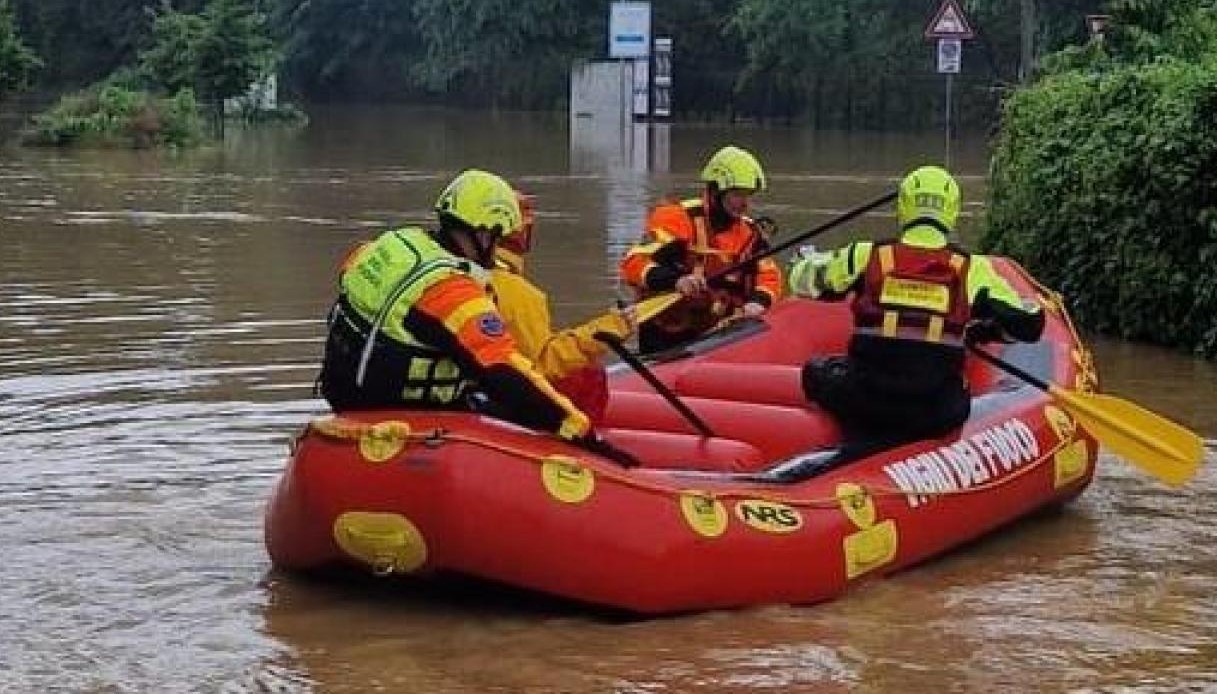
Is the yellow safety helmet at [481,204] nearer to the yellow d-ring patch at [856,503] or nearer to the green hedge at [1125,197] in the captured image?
the yellow d-ring patch at [856,503]

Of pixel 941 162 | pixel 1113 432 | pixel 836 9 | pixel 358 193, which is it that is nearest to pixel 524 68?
pixel 836 9

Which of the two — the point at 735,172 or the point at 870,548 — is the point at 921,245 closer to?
the point at 870,548

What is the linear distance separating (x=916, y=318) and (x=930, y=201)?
0.43 metres

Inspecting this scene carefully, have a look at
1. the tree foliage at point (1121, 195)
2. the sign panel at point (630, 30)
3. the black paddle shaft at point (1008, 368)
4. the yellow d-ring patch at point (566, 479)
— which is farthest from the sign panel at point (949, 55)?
the sign panel at point (630, 30)

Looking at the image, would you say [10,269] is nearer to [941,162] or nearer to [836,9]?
[941,162]

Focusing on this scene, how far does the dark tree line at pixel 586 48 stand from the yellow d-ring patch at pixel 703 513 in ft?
88.0

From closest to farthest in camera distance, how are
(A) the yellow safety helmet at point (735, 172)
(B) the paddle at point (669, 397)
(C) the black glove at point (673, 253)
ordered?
(B) the paddle at point (669, 397) < (A) the yellow safety helmet at point (735, 172) < (C) the black glove at point (673, 253)

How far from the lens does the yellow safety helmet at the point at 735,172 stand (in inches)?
360

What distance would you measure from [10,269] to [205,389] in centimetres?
604

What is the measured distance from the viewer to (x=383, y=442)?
246 inches

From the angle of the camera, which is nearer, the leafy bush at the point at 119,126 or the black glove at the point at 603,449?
the black glove at the point at 603,449

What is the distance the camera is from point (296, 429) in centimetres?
963

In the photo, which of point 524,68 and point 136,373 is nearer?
point 136,373

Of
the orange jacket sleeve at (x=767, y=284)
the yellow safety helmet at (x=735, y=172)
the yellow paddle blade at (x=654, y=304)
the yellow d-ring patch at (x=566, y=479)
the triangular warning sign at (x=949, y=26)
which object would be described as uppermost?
the triangular warning sign at (x=949, y=26)
